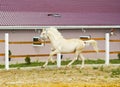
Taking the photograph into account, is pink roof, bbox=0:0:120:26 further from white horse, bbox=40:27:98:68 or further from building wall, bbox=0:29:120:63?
white horse, bbox=40:27:98:68

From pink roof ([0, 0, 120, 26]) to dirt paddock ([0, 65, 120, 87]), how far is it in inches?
236

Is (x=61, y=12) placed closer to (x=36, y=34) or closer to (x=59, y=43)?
(x=36, y=34)

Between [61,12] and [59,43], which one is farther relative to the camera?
[61,12]

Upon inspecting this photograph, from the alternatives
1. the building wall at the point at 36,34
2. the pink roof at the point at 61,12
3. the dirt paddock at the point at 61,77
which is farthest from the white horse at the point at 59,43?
the pink roof at the point at 61,12

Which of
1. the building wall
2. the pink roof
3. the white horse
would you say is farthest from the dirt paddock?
the pink roof

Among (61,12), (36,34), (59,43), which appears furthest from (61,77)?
(61,12)

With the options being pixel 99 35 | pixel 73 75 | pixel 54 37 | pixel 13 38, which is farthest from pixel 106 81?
pixel 99 35

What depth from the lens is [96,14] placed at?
2786 centimetres

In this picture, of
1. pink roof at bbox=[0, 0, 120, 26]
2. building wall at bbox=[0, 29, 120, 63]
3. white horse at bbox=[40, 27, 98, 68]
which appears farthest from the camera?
pink roof at bbox=[0, 0, 120, 26]

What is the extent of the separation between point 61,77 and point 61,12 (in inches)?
402

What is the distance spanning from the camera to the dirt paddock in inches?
593

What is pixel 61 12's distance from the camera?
26.9m

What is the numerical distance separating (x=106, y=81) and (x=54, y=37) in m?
4.34

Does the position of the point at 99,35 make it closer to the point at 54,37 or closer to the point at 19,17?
the point at 19,17
